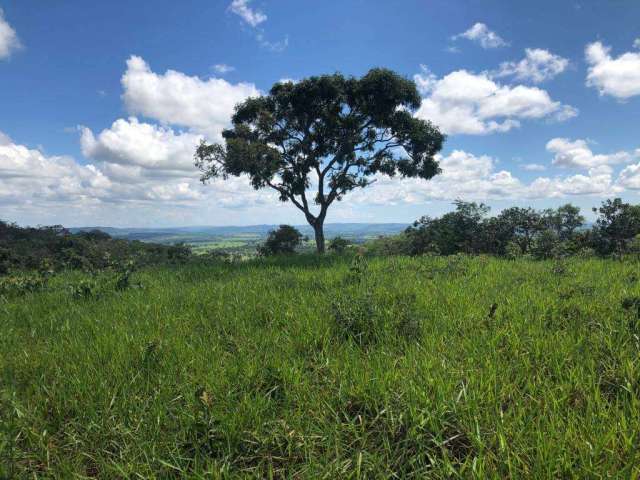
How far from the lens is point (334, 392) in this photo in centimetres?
306

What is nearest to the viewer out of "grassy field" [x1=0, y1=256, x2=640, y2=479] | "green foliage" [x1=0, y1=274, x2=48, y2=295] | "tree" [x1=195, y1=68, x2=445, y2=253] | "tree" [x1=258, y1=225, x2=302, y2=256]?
"grassy field" [x1=0, y1=256, x2=640, y2=479]

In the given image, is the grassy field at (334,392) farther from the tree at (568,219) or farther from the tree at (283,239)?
the tree at (568,219)

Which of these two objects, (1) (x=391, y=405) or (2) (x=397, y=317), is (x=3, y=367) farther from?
(2) (x=397, y=317)

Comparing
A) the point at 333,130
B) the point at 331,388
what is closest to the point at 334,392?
the point at 331,388

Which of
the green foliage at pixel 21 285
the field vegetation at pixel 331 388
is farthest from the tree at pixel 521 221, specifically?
the green foliage at pixel 21 285

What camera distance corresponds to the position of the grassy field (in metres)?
2.34

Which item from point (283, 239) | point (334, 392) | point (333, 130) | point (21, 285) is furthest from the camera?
point (283, 239)

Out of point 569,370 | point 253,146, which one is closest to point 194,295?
point 569,370

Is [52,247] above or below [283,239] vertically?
below

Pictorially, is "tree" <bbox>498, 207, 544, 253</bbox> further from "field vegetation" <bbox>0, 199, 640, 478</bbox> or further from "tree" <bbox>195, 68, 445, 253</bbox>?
"field vegetation" <bbox>0, 199, 640, 478</bbox>

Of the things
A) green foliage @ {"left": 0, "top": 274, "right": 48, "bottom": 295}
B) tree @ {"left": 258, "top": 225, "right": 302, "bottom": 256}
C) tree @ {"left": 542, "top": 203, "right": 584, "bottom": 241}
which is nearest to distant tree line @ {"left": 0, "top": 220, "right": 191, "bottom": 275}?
tree @ {"left": 258, "top": 225, "right": 302, "bottom": 256}

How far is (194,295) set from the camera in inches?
272

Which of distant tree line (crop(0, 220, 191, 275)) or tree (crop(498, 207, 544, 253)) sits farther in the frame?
tree (crop(498, 207, 544, 253))

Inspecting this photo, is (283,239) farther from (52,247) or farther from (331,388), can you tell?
(331,388)
